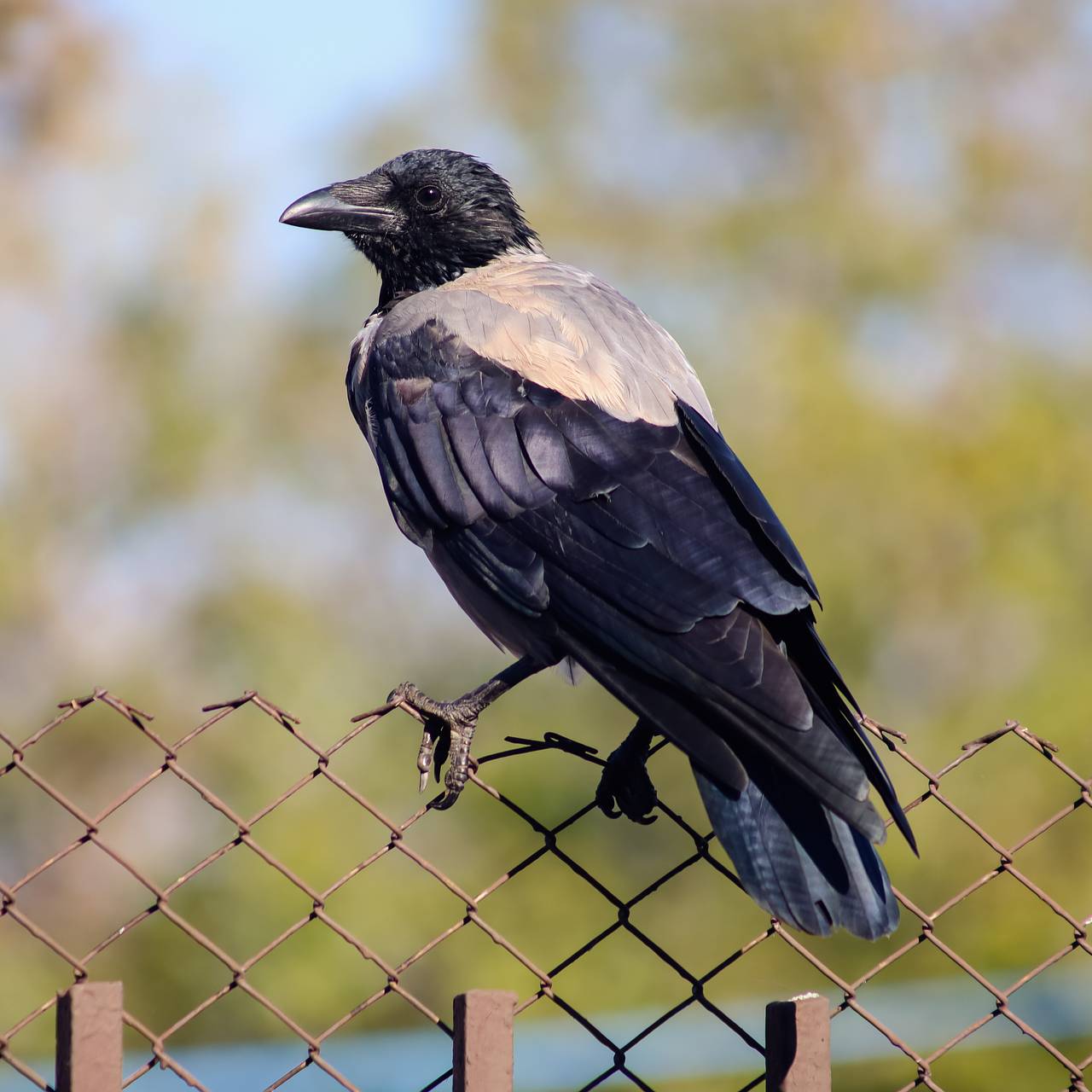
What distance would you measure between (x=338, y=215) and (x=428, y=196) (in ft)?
1.13

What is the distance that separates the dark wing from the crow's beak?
1.08m

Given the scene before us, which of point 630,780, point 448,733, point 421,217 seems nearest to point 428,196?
point 421,217

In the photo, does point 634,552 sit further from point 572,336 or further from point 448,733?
point 572,336

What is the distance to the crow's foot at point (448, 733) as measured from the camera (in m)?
3.46

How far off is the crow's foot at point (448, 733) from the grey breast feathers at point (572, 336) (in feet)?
3.10

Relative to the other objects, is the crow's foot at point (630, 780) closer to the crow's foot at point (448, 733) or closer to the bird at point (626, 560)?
the bird at point (626, 560)

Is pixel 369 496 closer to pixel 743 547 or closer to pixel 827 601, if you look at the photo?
pixel 827 601

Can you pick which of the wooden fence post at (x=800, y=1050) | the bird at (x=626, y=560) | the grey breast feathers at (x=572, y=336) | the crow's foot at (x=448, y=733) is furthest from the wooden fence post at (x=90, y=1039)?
the grey breast feathers at (x=572, y=336)

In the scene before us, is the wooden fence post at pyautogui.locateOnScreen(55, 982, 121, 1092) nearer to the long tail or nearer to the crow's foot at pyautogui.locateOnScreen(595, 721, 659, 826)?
the long tail

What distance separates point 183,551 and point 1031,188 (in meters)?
9.15

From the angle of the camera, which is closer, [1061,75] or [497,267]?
[497,267]

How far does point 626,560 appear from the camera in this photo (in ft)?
11.9

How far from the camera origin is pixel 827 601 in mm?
12797

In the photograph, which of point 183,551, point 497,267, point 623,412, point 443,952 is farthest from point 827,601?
point 623,412
